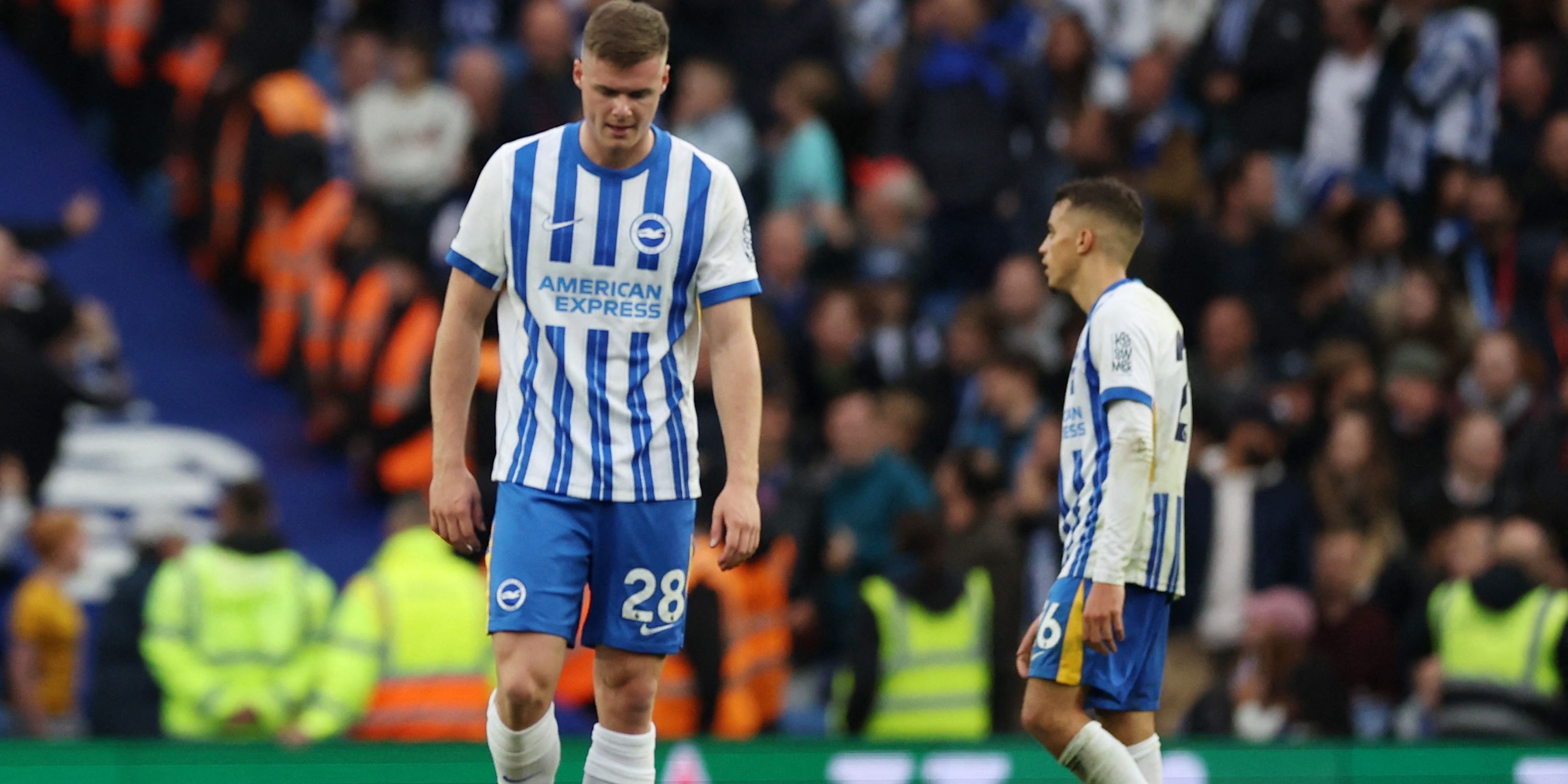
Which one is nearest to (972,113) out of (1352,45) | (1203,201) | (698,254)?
(1203,201)

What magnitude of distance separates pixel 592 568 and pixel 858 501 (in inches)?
221

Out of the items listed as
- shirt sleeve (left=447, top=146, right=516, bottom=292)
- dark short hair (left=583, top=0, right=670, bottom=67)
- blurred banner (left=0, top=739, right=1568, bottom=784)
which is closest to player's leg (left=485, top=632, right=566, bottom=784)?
shirt sleeve (left=447, top=146, right=516, bottom=292)

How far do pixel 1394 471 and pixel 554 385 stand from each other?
7265mm

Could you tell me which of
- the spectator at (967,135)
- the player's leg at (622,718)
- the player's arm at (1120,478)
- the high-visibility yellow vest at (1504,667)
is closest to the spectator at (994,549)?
the high-visibility yellow vest at (1504,667)

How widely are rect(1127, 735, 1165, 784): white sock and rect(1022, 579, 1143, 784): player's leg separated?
8 centimetres

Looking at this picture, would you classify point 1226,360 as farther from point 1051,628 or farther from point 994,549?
point 1051,628

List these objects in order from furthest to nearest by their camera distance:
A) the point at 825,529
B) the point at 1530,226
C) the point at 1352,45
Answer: the point at 1352,45 < the point at 1530,226 < the point at 825,529

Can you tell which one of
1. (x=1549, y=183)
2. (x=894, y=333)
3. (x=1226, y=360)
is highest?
(x=1549, y=183)

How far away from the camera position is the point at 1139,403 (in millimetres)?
6410

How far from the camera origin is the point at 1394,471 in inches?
478

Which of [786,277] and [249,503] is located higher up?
[786,277]

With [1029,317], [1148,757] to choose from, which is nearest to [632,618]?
[1148,757]

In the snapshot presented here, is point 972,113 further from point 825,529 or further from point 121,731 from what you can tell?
point 121,731

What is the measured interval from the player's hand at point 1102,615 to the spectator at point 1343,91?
830 centimetres
